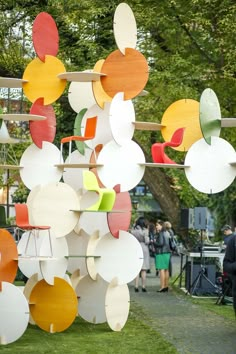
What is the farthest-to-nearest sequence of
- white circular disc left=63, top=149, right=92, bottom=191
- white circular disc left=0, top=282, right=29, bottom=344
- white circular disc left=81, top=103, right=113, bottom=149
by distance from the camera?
white circular disc left=63, top=149, right=92, bottom=191 → white circular disc left=81, top=103, right=113, bottom=149 → white circular disc left=0, top=282, right=29, bottom=344

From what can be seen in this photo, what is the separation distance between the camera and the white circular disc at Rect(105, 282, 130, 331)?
1541 cm

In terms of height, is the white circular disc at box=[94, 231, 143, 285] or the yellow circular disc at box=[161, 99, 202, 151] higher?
the yellow circular disc at box=[161, 99, 202, 151]

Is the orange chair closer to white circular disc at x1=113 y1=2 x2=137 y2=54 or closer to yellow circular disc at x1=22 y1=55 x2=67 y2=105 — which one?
yellow circular disc at x1=22 y1=55 x2=67 y2=105

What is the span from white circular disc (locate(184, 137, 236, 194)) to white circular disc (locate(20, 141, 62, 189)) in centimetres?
225

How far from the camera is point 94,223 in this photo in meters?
16.0

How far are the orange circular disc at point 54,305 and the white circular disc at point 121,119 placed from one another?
2.44 m

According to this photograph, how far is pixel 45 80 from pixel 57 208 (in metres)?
1.99

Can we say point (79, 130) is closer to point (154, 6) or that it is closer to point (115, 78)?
point (115, 78)

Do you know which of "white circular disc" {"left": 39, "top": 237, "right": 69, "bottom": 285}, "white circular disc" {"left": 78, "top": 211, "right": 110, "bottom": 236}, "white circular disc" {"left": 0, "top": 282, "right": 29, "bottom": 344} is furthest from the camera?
"white circular disc" {"left": 78, "top": 211, "right": 110, "bottom": 236}

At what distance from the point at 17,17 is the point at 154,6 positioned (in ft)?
11.8

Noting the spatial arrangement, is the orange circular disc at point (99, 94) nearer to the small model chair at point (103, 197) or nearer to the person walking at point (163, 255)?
the small model chair at point (103, 197)

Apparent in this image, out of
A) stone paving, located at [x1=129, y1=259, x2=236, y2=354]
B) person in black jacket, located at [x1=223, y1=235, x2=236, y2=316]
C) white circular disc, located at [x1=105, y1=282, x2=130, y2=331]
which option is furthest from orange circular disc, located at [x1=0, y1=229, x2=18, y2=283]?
person in black jacket, located at [x1=223, y1=235, x2=236, y2=316]

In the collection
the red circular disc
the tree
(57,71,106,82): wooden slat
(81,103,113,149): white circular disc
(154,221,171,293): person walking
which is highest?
the tree

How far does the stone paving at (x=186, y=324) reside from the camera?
14045 millimetres
